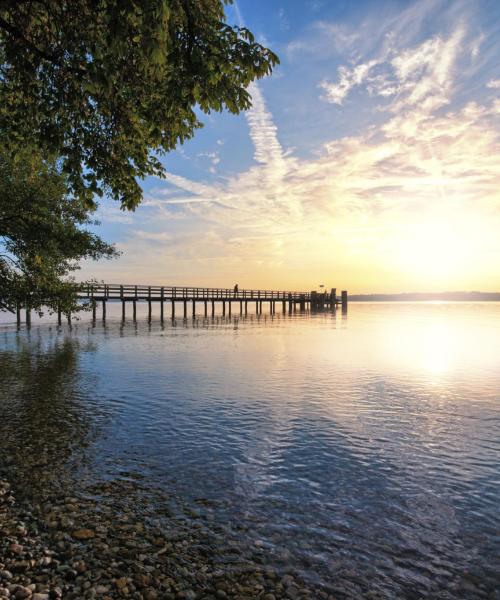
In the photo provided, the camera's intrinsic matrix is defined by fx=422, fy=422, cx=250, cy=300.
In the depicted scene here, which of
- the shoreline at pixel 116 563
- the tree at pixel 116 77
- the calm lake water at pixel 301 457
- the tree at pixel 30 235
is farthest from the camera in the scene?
the tree at pixel 30 235

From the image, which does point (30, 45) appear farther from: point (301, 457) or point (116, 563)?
point (301, 457)

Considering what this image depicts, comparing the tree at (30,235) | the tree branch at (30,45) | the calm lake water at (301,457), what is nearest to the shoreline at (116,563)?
the calm lake water at (301,457)

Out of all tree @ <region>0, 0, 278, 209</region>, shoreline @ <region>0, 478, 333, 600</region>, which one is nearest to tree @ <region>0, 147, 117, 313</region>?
tree @ <region>0, 0, 278, 209</region>

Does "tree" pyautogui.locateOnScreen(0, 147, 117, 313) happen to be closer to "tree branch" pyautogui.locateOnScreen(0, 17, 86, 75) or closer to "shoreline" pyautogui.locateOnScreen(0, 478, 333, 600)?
"tree branch" pyautogui.locateOnScreen(0, 17, 86, 75)

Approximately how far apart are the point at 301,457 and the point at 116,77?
7412 millimetres

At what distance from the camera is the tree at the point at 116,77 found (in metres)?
5.97

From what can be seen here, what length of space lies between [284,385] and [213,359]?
6409 mm

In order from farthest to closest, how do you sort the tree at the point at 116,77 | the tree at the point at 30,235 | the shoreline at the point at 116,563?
the tree at the point at 30,235, the tree at the point at 116,77, the shoreline at the point at 116,563

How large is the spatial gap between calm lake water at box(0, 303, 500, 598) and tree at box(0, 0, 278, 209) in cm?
541

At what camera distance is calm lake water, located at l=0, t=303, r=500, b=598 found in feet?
16.6

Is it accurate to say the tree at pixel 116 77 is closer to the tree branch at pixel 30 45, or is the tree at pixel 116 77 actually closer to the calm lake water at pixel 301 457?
the tree branch at pixel 30 45

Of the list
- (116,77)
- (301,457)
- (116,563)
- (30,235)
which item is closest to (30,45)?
(116,77)

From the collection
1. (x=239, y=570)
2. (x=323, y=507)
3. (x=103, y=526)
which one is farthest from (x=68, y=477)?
(x=323, y=507)

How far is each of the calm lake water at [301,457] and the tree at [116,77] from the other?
5.41 m
